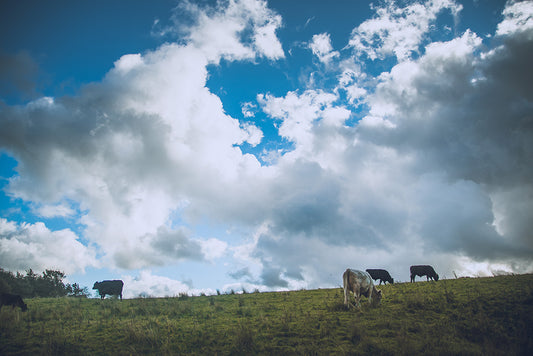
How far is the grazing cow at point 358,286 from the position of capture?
1395cm

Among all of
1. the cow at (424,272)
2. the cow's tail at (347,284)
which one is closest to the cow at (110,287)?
the cow's tail at (347,284)

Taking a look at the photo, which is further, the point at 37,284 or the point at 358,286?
the point at 37,284

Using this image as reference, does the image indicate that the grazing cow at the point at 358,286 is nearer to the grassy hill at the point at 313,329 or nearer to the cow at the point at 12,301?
the grassy hill at the point at 313,329

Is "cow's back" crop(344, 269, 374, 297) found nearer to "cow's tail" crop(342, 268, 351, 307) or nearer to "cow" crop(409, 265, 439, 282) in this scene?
"cow's tail" crop(342, 268, 351, 307)

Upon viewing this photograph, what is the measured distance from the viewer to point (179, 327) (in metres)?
12.3

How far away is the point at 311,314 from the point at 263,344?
416 centimetres

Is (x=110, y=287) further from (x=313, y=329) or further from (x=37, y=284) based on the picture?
(x=37, y=284)

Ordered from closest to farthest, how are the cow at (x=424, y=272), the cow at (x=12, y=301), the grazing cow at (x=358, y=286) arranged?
1. the grazing cow at (x=358, y=286)
2. the cow at (x=12, y=301)
3. the cow at (x=424, y=272)

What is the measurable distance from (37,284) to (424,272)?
79.4 meters

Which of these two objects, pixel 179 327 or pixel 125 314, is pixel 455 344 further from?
pixel 125 314

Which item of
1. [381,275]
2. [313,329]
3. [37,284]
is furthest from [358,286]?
[37,284]

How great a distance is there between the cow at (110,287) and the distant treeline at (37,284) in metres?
22.6

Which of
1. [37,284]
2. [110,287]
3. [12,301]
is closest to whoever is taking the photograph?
[12,301]

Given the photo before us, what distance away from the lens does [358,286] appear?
13.9 m
